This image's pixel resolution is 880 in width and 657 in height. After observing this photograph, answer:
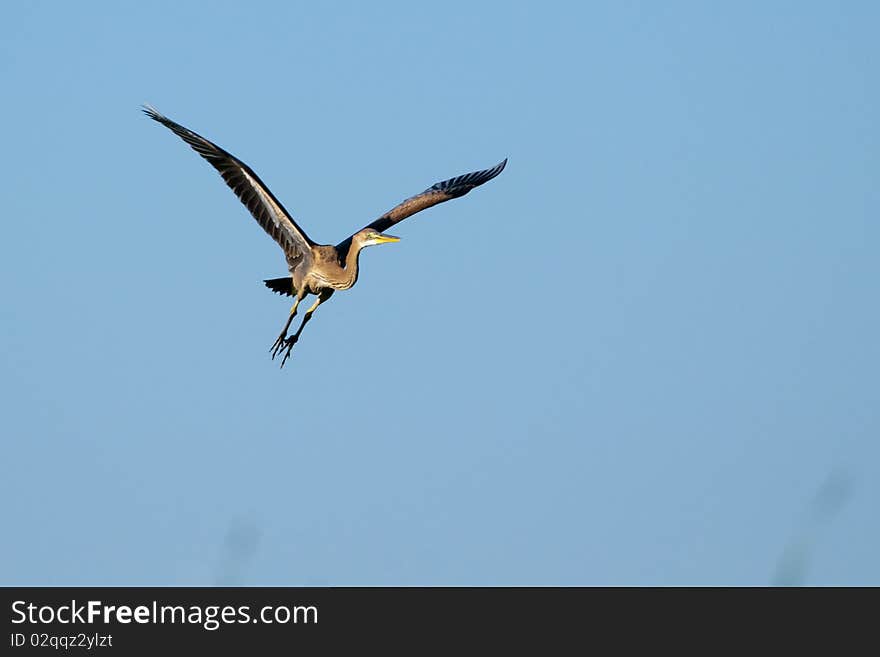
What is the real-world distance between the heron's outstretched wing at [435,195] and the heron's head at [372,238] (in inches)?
10.5

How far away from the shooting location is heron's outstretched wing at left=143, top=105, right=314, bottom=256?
82.6 ft

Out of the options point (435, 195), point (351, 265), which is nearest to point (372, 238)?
point (351, 265)

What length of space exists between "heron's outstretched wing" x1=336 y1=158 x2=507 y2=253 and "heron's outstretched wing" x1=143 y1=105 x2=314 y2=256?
100cm

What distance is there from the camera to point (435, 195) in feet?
101

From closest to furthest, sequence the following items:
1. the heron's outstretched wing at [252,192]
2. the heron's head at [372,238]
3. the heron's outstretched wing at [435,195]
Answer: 1. the heron's outstretched wing at [252,192]
2. the heron's head at [372,238]
3. the heron's outstretched wing at [435,195]

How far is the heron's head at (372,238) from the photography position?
27.4 metres

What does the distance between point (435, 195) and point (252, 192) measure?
546cm

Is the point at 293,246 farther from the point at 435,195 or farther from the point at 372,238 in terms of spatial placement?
the point at 435,195
